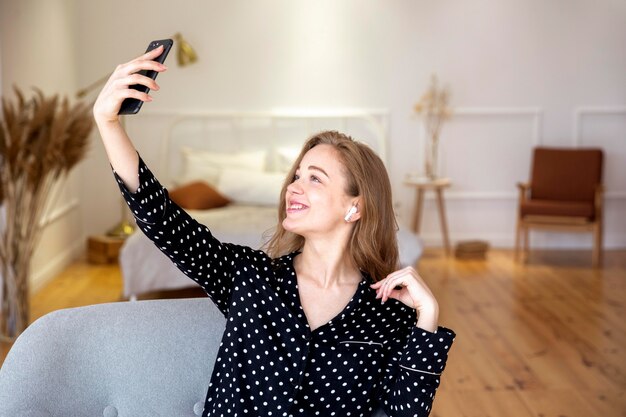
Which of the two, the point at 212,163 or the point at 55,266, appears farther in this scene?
the point at 212,163

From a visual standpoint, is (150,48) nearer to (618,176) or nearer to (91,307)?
(91,307)

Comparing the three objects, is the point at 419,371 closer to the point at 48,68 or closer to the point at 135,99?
the point at 135,99

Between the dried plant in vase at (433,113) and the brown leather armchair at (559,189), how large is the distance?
0.75 metres

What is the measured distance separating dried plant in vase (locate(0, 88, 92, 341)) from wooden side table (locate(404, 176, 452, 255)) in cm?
303

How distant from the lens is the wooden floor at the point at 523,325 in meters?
3.99

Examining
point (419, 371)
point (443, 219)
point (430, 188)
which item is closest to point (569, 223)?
point (443, 219)

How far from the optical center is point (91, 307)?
1987mm

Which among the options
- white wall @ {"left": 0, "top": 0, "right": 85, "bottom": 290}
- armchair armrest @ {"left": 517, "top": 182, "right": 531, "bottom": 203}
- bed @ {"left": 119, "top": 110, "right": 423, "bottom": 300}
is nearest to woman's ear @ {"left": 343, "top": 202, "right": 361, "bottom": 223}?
white wall @ {"left": 0, "top": 0, "right": 85, "bottom": 290}

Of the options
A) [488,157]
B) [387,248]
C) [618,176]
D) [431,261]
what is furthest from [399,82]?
[387,248]

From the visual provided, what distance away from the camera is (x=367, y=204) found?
2076 mm

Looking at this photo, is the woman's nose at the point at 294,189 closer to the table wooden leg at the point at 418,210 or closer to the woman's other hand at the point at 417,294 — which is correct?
the woman's other hand at the point at 417,294

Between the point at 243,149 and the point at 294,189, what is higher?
the point at 294,189

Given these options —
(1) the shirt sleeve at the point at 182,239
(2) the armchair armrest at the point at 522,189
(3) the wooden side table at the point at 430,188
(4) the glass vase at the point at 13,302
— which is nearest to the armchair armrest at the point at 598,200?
(2) the armchair armrest at the point at 522,189

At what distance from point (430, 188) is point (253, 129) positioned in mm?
1455
